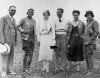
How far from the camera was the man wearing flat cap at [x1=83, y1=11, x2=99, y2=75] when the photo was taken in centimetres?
531

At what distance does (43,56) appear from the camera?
5652mm

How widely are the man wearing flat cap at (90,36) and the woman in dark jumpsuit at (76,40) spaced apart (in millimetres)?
171

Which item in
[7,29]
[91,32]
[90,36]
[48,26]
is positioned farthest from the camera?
[48,26]

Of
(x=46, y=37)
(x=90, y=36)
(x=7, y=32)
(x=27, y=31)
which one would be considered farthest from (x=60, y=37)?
(x=7, y=32)

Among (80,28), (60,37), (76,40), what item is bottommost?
(76,40)

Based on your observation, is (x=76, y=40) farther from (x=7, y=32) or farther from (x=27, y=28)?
(x=7, y=32)

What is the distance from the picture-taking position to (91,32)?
5.33m

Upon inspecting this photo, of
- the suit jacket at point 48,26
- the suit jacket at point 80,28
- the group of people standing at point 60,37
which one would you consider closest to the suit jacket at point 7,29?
the group of people standing at point 60,37

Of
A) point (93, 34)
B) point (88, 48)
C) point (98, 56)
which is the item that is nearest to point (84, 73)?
point (88, 48)

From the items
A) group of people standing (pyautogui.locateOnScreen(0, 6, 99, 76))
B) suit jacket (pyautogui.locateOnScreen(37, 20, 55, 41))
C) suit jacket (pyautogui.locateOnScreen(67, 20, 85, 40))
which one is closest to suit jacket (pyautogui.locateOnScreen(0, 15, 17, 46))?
group of people standing (pyautogui.locateOnScreen(0, 6, 99, 76))

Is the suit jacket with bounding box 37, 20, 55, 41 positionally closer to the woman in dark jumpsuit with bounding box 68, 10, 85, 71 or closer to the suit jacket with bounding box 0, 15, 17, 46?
the woman in dark jumpsuit with bounding box 68, 10, 85, 71

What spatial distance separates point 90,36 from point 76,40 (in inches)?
19.4

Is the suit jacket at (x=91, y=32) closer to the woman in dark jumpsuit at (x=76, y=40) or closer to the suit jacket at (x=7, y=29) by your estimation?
the woman in dark jumpsuit at (x=76, y=40)

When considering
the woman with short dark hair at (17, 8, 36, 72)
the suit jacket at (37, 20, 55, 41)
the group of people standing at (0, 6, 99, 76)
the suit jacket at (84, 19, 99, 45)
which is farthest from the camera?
the suit jacket at (37, 20, 55, 41)
